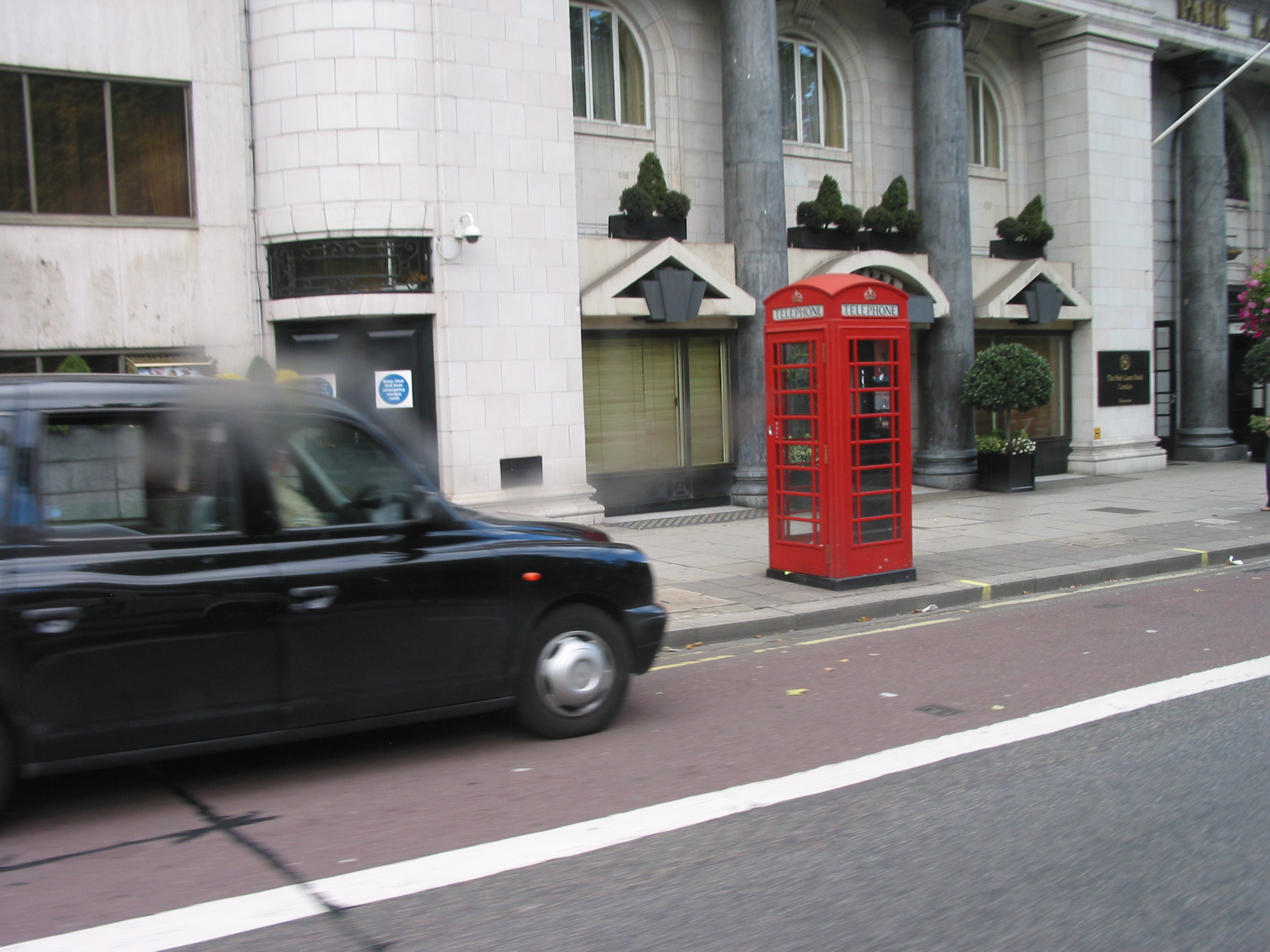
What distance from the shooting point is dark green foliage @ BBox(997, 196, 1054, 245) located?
63.5 ft

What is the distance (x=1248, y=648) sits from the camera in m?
7.57

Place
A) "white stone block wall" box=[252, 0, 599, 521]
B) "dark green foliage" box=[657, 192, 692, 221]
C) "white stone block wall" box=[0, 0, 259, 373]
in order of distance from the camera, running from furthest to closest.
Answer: "dark green foliage" box=[657, 192, 692, 221], "white stone block wall" box=[252, 0, 599, 521], "white stone block wall" box=[0, 0, 259, 373]

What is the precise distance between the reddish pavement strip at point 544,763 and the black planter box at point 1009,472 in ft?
29.4

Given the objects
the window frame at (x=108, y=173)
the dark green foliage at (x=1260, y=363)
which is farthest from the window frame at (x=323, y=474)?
the dark green foliage at (x=1260, y=363)

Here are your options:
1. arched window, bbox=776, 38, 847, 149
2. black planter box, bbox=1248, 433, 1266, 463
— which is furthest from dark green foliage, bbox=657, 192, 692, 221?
black planter box, bbox=1248, 433, 1266, 463

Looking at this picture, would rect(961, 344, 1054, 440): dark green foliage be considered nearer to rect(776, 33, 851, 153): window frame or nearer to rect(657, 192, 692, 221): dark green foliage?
rect(776, 33, 851, 153): window frame

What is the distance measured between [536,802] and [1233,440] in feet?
74.9

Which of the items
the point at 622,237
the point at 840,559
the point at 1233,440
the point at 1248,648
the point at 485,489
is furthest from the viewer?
the point at 1233,440

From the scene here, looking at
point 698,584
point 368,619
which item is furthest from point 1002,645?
point 368,619

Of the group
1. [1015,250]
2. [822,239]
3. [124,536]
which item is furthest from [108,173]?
[1015,250]

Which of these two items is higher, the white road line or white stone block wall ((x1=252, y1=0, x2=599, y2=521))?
white stone block wall ((x1=252, y1=0, x2=599, y2=521))

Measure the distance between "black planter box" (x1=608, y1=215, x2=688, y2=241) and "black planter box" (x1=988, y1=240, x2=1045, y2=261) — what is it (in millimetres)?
7191

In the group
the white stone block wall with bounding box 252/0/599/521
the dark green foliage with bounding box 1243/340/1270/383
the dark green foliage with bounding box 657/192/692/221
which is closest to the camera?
the white stone block wall with bounding box 252/0/599/521

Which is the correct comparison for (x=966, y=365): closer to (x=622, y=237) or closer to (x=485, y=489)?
(x=622, y=237)
